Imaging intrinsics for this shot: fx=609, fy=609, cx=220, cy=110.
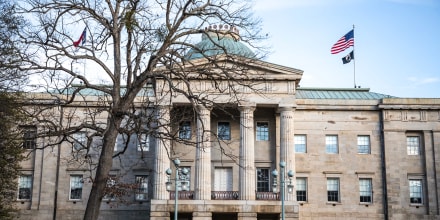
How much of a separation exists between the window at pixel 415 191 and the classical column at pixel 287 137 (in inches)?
429

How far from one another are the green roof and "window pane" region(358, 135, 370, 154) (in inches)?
156

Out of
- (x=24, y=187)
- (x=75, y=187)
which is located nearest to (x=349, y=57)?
(x=75, y=187)

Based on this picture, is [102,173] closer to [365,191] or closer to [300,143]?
[300,143]

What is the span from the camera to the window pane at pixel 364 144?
50531mm

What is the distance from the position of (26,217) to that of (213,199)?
15.7m

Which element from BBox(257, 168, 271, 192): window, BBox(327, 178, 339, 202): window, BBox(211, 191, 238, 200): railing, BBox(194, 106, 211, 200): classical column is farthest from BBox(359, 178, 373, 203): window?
BBox(194, 106, 211, 200): classical column

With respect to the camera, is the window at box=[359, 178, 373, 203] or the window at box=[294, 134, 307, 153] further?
the window at box=[294, 134, 307, 153]

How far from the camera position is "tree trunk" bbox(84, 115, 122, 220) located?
15.4 metres

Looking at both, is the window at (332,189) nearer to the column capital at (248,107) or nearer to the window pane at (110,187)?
the column capital at (248,107)

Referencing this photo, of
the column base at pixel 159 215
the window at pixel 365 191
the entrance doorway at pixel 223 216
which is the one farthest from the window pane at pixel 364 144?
the column base at pixel 159 215

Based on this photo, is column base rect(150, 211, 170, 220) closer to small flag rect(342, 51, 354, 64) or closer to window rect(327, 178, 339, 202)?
window rect(327, 178, 339, 202)

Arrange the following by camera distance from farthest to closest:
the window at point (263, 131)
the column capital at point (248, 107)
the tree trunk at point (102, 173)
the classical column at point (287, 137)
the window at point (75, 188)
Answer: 1. the window at point (75, 188)
2. the window at point (263, 131)
3. the classical column at point (287, 137)
4. the column capital at point (248, 107)
5. the tree trunk at point (102, 173)

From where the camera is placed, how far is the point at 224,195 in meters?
47.0

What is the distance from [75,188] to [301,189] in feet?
61.6
